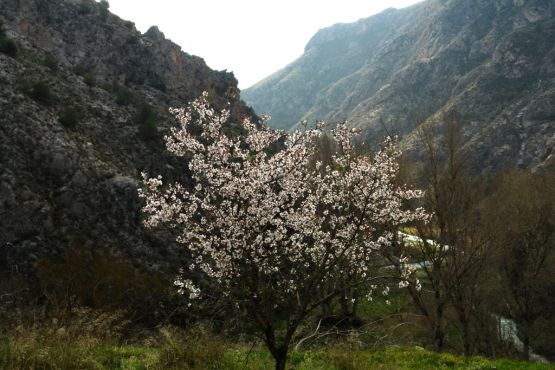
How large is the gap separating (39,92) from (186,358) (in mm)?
33286

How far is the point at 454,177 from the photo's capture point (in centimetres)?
2011

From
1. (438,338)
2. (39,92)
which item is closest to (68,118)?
(39,92)

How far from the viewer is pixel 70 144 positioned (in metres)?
33.1

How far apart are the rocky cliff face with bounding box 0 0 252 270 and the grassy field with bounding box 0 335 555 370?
9.74m

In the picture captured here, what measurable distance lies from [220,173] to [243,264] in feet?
6.98

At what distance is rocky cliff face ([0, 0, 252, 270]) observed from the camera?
27.9m

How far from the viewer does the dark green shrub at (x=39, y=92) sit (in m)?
35.3

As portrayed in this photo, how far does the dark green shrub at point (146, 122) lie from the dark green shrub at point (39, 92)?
869 centimetres

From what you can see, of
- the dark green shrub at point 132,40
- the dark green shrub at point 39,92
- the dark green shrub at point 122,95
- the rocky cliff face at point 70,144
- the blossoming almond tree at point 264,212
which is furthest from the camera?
the dark green shrub at point 132,40

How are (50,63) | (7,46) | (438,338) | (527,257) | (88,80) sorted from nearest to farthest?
1. (438,338)
2. (527,257)
3. (7,46)
4. (50,63)
5. (88,80)

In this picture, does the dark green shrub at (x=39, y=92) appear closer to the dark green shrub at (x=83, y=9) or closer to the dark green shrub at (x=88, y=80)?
the dark green shrub at (x=88, y=80)

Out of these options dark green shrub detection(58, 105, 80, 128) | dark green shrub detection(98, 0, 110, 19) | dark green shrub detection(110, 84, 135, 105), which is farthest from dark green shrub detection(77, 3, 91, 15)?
dark green shrub detection(58, 105, 80, 128)

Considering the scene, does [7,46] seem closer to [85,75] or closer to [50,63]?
[50,63]

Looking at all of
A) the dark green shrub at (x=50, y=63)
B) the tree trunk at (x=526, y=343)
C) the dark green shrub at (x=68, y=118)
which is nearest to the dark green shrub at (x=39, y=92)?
the dark green shrub at (x=68, y=118)
